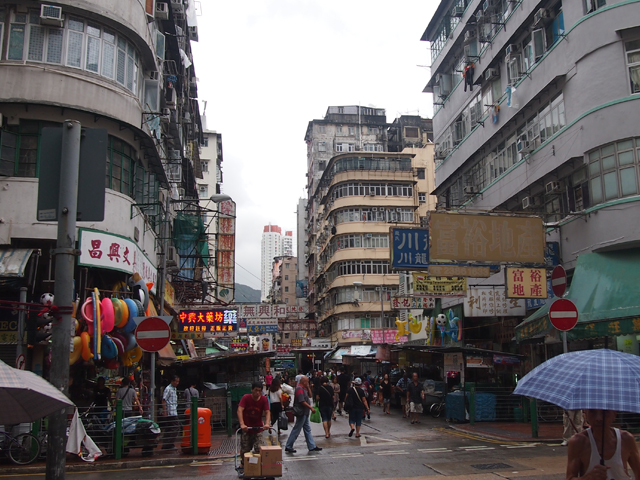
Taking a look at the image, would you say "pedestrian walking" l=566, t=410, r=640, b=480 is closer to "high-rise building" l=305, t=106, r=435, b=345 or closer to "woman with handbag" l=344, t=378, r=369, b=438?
"woman with handbag" l=344, t=378, r=369, b=438

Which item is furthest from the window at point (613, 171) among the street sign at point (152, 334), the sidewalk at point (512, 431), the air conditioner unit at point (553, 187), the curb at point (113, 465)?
the street sign at point (152, 334)

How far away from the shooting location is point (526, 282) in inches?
690

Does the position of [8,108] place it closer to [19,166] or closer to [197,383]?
[19,166]

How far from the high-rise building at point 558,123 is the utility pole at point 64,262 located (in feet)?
40.0

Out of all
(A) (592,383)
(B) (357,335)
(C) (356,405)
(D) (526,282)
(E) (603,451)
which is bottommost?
(C) (356,405)

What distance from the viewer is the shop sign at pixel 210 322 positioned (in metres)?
24.5

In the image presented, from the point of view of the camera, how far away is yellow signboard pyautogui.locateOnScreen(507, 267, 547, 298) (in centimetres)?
1731

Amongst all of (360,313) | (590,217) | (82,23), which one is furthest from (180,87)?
(360,313)

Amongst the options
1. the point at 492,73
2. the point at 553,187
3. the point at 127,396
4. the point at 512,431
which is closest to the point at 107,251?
the point at 127,396

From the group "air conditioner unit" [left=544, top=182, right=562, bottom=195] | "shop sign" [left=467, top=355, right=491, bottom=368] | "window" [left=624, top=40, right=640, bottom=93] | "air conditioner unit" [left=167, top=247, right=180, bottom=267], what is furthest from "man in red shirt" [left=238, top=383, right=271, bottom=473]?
"air conditioner unit" [left=167, top=247, right=180, bottom=267]

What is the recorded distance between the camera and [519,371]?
2241 centimetres

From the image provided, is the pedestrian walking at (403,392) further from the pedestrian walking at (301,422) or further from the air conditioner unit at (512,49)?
the air conditioner unit at (512,49)

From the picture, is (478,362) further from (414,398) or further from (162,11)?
(162,11)

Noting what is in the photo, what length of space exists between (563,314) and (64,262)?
8.97 meters
